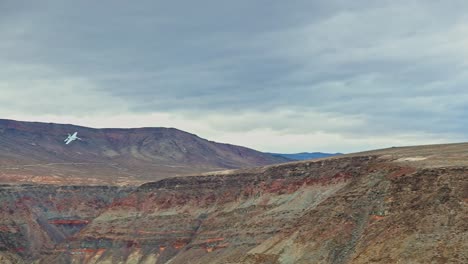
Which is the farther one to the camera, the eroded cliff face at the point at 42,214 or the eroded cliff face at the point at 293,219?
the eroded cliff face at the point at 42,214

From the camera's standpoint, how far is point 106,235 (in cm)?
14362

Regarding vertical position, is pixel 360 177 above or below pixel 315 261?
above

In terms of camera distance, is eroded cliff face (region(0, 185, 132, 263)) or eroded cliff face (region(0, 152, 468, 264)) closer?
eroded cliff face (region(0, 152, 468, 264))

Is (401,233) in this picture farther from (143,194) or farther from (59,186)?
(59,186)

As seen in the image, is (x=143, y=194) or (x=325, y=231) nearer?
(x=325, y=231)

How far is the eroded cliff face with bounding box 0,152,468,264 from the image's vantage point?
73.1m

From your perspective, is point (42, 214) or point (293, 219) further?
point (42, 214)

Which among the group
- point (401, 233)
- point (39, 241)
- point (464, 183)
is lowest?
point (39, 241)

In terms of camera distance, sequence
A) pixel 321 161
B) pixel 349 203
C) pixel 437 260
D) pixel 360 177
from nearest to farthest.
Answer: pixel 437 260 < pixel 349 203 < pixel 360 177 < pixel 321 161

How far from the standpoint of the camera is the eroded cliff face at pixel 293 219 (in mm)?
73062

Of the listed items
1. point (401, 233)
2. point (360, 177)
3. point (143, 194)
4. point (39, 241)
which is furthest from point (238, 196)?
point (401, 233)

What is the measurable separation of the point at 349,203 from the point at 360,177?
8.17 meters

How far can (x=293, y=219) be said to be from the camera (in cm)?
10469

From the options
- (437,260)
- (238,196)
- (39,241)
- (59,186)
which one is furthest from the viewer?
(59,186)
